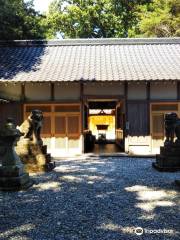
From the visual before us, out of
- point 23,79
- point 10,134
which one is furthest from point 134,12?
point 10,134

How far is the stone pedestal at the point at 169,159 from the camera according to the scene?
10336 mm

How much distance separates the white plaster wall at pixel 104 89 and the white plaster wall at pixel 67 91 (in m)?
0.40

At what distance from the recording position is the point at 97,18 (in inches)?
1216

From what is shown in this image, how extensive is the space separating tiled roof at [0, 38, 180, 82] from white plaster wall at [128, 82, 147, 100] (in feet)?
1.76

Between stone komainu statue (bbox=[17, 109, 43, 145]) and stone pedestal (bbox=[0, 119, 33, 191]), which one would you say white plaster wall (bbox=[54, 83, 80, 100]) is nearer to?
stone komainu statue (bbox=[17, 109, 43, 145])

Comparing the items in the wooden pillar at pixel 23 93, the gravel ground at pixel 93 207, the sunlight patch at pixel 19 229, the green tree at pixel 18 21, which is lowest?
the sunlight patch at pixel 19 229

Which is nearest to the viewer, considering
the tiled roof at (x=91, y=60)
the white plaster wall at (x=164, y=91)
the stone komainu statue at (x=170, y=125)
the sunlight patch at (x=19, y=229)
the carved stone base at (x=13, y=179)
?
the sunlight patch at (x=19, y=229)

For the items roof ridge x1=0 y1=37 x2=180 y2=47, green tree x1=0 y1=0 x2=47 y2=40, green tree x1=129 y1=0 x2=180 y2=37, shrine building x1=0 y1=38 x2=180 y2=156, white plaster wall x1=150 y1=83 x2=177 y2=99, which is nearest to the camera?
shrine building x1=0 y1=38 x2=180 y2=156

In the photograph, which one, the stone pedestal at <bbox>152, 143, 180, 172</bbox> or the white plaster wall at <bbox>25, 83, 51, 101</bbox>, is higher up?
the white plaster wall at <bbox>25, 83, 51, 101</bbox>

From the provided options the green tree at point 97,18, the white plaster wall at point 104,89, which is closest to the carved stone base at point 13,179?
the white plaster wall at point 104,89

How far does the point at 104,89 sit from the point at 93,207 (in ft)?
32.0

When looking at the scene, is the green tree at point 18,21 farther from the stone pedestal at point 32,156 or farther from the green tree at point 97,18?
the stone pedestal at point 32,156

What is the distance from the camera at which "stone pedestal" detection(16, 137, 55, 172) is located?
1043 centimetres

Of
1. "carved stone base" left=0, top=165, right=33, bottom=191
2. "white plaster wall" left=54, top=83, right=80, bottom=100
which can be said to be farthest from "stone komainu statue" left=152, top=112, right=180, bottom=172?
"white plaster wall" left=54, top=83, right=80, bottom=100
